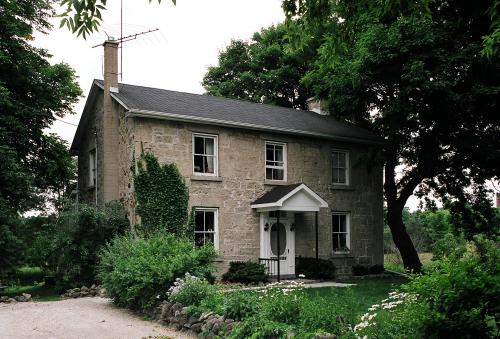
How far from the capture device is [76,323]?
11.3 metres

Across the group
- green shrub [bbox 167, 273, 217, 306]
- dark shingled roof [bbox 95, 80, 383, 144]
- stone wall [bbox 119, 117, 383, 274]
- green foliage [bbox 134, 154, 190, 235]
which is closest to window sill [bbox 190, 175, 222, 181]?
stone wall [bbox 119, 117, 383, 274]

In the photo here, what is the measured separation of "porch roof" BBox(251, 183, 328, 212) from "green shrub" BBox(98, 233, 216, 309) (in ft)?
19.7

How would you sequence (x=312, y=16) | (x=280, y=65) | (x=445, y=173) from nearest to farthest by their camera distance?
(x=312, y=16) < (x=445, y=173) < (x=280, y=65)

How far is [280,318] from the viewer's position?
833cm

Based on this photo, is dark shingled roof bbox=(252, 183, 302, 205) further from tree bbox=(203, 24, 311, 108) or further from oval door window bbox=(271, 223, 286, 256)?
tree bbox=(203, 24, 311, 108)

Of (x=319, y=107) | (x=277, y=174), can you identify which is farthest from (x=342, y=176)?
(x=319, y=107)

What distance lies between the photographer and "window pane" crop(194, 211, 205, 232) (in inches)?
759

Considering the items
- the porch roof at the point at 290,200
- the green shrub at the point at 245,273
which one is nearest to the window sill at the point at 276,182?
the porch roof at the point at 290,200

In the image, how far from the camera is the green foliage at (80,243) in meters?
17.6

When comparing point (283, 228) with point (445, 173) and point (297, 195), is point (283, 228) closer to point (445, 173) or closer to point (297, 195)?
point (297, 195)

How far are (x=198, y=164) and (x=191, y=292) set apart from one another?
9.01 metres

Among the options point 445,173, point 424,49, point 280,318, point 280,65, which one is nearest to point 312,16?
point 280,318

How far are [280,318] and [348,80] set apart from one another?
13.5 meters

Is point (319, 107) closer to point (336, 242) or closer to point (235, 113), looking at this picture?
point (235, 113)
